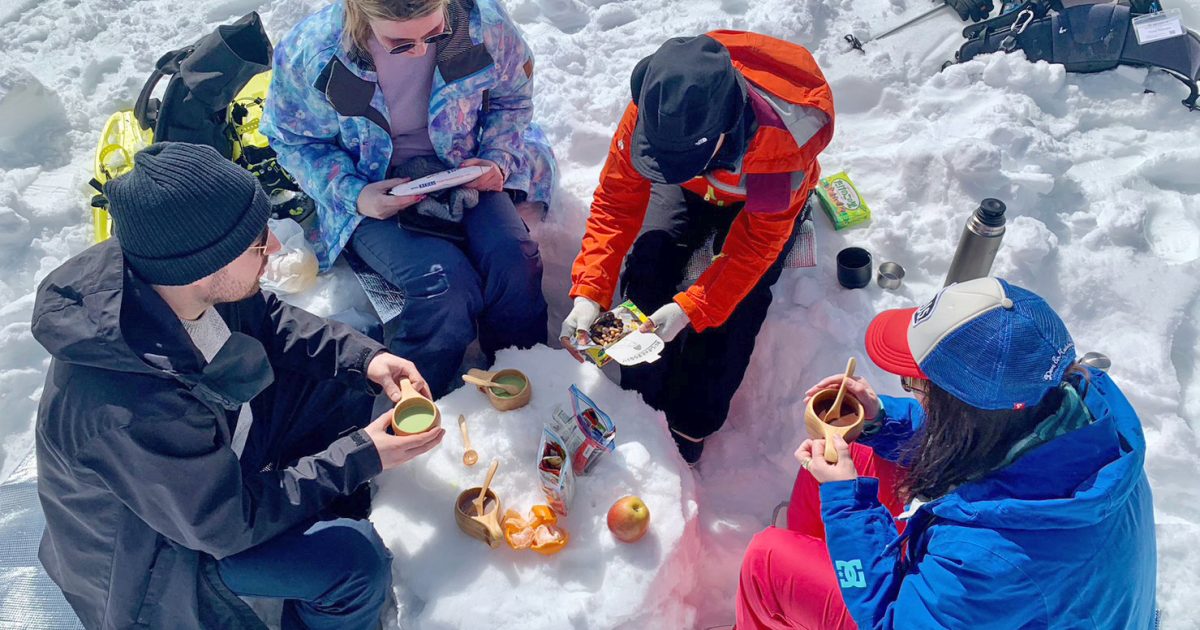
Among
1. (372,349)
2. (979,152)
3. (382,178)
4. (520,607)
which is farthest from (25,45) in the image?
(979,152)

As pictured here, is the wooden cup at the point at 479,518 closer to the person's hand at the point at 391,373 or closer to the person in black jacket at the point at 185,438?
the person in black jacket at the point at 185,438

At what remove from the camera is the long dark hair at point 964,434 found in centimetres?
175

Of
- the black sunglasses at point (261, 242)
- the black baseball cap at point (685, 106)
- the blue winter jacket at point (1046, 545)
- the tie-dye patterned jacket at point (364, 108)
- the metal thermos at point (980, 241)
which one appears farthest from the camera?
the metal thermos at point (980, 241)

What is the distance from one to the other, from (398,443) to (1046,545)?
1.62 metres

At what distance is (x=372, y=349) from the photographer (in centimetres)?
260

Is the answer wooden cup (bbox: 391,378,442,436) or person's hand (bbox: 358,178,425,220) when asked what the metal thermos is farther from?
person's hand (bbox: 358,178,425,220)

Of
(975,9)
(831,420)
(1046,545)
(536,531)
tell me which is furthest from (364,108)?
(975,9)

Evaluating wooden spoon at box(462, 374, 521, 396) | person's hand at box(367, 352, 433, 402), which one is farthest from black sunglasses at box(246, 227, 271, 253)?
wooden spoon at box(462, 374, 521, 396)

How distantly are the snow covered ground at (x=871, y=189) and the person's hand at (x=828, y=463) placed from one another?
2.62 ft

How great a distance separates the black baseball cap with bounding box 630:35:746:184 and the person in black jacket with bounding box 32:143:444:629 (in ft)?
3.46

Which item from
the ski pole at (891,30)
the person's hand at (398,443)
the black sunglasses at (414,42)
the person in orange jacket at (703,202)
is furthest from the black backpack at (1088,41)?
the person's hand at (398,443)

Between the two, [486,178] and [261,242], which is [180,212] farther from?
[486,178]

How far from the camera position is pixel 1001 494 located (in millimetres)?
1729

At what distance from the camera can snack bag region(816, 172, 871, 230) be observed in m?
3.39
